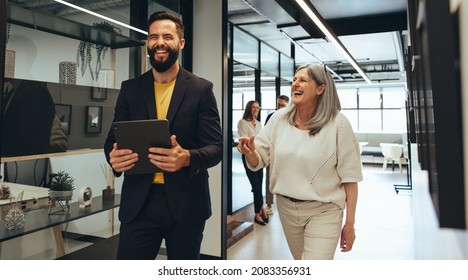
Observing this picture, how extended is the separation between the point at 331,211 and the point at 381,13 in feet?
13.3

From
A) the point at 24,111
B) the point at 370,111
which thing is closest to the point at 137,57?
the point at 24,111

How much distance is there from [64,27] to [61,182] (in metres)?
0.91

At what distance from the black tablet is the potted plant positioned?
97 centimetres

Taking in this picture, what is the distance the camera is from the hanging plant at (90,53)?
2.06 meters

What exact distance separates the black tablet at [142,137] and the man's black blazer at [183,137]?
88mm

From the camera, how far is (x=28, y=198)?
6.13 feet

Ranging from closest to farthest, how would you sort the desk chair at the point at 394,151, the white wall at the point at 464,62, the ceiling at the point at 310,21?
the white wall at the point at 464,62 < the ceiling at the point at 310,21 < the desk chair at the point at 394,151

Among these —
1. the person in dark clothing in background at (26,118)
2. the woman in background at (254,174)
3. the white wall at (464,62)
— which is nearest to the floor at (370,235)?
the woman in background at (254,174)

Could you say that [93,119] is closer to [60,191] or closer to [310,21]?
[60,191]

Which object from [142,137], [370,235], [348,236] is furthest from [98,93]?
[370,235]

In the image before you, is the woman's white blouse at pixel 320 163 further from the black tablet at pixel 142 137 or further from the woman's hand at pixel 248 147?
the black tablet at pixel 142 137

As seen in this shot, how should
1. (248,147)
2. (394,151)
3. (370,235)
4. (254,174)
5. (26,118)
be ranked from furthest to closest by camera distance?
(394,151), (254,174), (370,235), (26,118), (248,147)

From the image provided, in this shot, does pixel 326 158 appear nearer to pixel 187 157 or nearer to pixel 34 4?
pixel 187 157

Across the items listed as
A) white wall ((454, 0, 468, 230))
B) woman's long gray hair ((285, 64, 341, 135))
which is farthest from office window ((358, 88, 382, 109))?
white wall ((454, 0, 468, 230))
